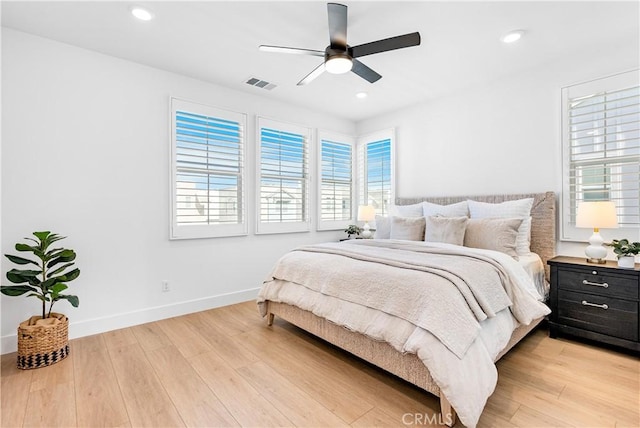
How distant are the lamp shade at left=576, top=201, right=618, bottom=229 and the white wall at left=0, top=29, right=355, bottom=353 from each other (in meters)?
3.75

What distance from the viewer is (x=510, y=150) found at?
3561mm

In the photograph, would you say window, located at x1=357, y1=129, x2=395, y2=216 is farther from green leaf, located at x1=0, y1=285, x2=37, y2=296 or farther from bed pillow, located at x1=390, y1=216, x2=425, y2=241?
green leaf, located at x1=0, y1=285, x2=37, y2=296

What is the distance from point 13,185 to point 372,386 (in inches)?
131

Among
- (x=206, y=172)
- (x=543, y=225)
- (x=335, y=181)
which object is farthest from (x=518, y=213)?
(x=206, y=172)

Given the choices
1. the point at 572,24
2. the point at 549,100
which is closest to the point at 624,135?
the point at 549,100

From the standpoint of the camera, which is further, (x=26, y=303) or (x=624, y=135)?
(x=624, y=135)

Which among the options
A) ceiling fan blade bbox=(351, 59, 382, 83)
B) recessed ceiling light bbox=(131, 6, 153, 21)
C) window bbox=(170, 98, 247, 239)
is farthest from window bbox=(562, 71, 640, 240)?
recessed ceiling light bbox=(131, 6, 153, 21)

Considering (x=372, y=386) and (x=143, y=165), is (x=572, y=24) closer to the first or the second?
(x=372, y=386)

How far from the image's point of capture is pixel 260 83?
3.74m

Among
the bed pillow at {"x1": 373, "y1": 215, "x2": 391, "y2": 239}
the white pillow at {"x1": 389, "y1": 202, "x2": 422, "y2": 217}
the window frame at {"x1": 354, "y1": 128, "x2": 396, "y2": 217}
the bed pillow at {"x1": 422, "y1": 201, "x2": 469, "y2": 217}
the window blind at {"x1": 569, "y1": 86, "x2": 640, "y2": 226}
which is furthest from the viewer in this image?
the window frame at {"x1": 354, "y1": 128, "x2": 396, "y2": 217}

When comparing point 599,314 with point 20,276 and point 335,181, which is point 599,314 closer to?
point 335,181

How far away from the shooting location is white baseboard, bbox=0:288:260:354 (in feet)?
8.81

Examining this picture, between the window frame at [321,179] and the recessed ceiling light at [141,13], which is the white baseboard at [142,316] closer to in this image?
the window frame at [321,179]

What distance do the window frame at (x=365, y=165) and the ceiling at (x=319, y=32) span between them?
1.29 m
